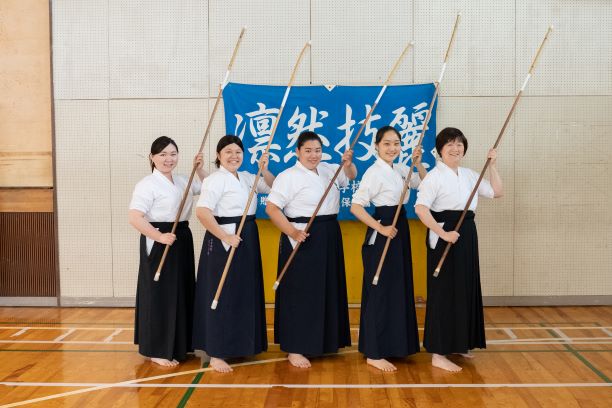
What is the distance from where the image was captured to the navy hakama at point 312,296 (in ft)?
13.8

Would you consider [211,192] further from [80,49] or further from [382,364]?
[80,49]

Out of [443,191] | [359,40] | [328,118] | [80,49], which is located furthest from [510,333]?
[80,49]

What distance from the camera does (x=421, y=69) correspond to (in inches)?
223

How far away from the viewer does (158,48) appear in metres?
5.73

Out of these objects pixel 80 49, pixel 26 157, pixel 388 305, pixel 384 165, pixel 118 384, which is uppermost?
pixel 80 49

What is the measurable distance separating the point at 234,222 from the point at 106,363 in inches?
46.4

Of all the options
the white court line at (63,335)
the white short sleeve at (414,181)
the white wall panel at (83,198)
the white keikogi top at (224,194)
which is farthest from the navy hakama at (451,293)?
the white wall panel at (83,198)

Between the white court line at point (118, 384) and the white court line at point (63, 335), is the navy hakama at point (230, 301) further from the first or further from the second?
the white court line at point (63, 335)

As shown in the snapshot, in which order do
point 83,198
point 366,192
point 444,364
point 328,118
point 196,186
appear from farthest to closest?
point 83,198 < point 328,118 < point 196,186 < point 366,192 < point 444,364

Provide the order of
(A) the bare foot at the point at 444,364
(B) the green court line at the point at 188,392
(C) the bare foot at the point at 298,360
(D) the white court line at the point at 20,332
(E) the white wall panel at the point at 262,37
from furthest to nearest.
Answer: (E) the white wall panel at the point at 262,37
(D) the white court line at the point at 20,332
(C) the bare foot at the point at 298,360
(A) the bare foot at the point at 444,364
(B) the green court line at the point at 188,392

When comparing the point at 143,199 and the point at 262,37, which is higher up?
the point at 262,37

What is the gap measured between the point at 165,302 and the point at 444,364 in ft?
5.55

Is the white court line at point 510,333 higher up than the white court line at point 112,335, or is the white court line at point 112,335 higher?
the white court line at point 510,333

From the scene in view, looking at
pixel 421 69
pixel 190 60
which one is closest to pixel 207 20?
pixel 190 60
